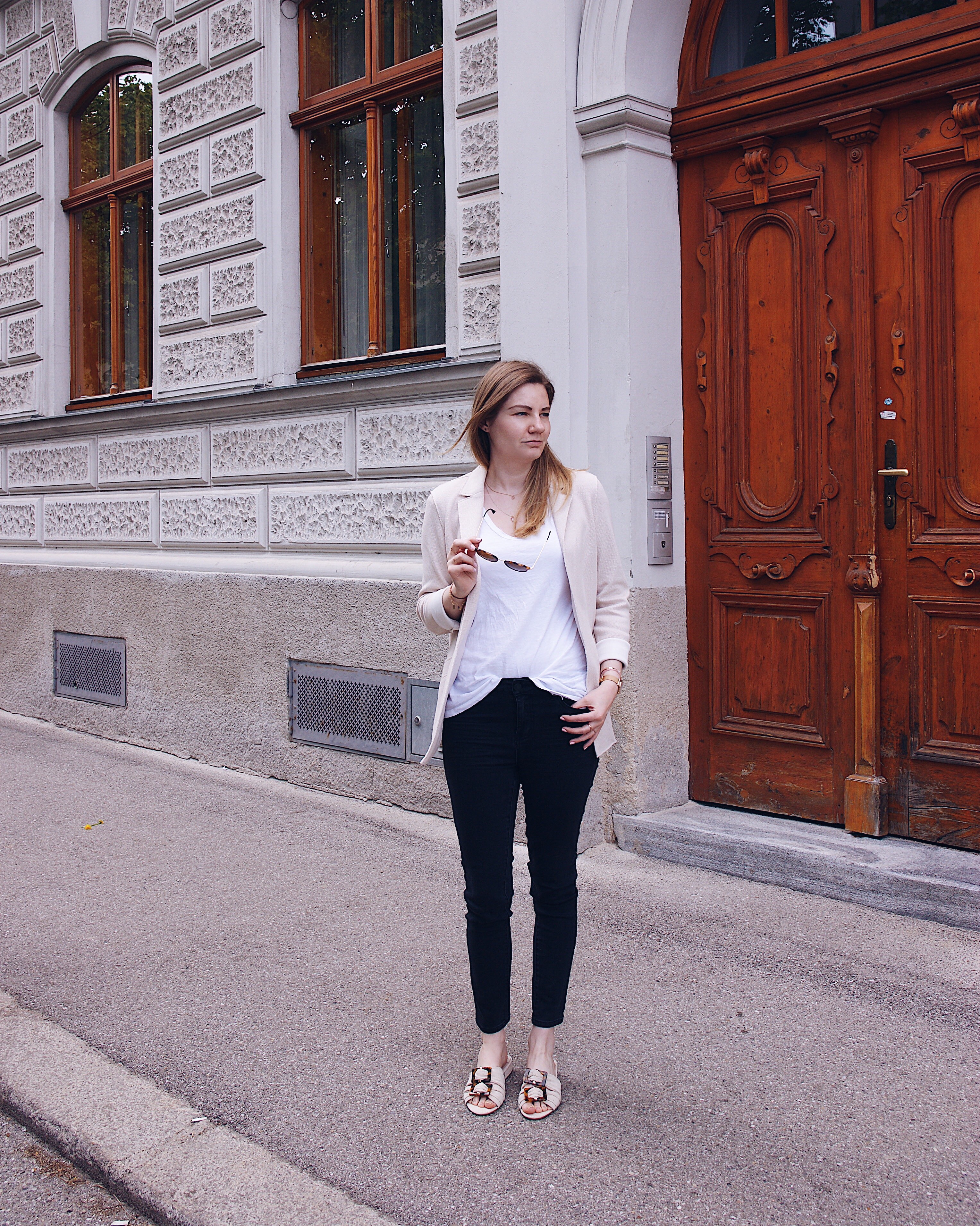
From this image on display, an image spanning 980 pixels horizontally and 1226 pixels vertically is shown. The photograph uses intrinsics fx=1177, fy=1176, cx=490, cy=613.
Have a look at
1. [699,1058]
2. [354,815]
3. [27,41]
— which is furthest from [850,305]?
[27,41]

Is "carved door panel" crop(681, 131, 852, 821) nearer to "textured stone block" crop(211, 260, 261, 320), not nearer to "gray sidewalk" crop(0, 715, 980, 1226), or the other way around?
"gray sidewalk" crop(0, 715, 980, 1226)

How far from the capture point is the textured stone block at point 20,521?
862 centimetres

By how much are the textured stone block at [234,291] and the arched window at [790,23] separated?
9.52 feet

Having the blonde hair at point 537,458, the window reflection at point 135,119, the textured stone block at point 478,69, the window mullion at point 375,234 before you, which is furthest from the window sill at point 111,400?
the blonde hair at point 537,458

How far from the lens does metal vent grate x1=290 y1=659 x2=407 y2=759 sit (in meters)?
5.93

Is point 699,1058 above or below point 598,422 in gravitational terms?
below

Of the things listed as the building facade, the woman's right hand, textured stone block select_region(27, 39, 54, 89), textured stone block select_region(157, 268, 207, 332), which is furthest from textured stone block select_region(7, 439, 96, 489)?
the woman's right hand

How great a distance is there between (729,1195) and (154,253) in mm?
6611

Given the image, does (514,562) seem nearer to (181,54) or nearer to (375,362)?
(375,362)

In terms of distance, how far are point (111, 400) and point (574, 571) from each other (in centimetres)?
616

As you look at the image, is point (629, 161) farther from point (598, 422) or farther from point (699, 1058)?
point (699, 1058)

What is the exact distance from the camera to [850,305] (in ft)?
15.1

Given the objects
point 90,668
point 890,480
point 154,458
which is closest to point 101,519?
point 154,458

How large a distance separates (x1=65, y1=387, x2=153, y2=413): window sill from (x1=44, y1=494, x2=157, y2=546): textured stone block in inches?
24.5
